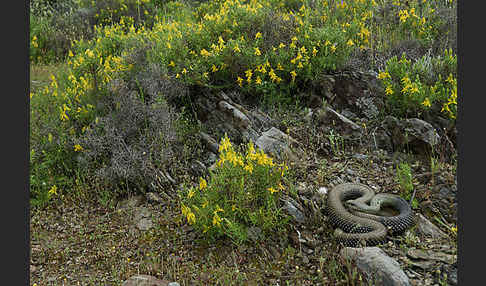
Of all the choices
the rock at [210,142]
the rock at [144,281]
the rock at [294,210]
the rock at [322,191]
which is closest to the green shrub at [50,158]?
the rock at [210,142]

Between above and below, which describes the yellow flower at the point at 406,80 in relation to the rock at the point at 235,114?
above

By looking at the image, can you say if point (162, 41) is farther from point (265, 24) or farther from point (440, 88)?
point (440, 88)

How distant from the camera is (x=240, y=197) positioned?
412 centimetres

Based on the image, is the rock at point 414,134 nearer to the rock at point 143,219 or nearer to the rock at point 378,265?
the rock at point 378,265

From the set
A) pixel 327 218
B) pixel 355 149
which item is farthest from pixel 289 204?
pixel 355 149

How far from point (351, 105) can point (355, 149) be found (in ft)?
2.52

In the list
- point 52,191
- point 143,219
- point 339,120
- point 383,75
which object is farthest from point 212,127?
point 383,75

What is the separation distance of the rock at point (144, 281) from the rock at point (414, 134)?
3.33 meters

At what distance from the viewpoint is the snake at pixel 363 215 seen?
386 centimetres

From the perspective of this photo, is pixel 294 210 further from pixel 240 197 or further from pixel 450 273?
pixel 450 273

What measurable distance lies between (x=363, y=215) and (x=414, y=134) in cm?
150

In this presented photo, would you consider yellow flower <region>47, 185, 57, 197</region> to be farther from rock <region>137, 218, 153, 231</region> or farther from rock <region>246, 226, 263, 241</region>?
rock <region>246, 226, 263, 241</region>

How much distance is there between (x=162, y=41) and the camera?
682cm

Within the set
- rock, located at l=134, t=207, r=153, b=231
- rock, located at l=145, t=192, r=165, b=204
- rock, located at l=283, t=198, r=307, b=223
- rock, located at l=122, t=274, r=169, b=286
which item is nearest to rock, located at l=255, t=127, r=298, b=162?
rock, located at l=283, t=198, r=307, b=223
